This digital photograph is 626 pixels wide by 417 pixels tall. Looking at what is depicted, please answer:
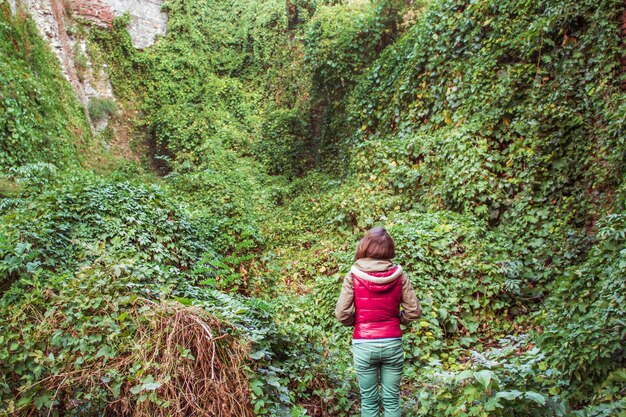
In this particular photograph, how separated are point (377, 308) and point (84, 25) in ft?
58.6

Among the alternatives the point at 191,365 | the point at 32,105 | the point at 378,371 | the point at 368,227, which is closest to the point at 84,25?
the point at 32,105

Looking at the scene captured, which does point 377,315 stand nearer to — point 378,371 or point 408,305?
point 408,305

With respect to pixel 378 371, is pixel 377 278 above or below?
above

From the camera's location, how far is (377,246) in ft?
11.0

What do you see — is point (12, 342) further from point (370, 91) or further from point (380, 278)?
point (370, 91)

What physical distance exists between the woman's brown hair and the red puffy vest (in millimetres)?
139

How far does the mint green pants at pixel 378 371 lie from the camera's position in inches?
129

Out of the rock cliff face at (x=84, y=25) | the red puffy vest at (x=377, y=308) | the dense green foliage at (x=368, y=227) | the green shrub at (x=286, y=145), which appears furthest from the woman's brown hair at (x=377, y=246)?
the rock cliff face at (x=84, y=25)

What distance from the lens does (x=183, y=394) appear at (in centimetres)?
296

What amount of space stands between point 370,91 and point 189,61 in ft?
36.5

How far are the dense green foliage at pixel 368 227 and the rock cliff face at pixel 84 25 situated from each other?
1.48 meters

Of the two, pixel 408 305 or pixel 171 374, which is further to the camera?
pixel 408 305

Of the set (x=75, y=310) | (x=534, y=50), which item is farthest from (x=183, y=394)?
(x=534, y=50)

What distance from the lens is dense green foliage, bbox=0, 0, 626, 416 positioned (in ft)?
10.5
